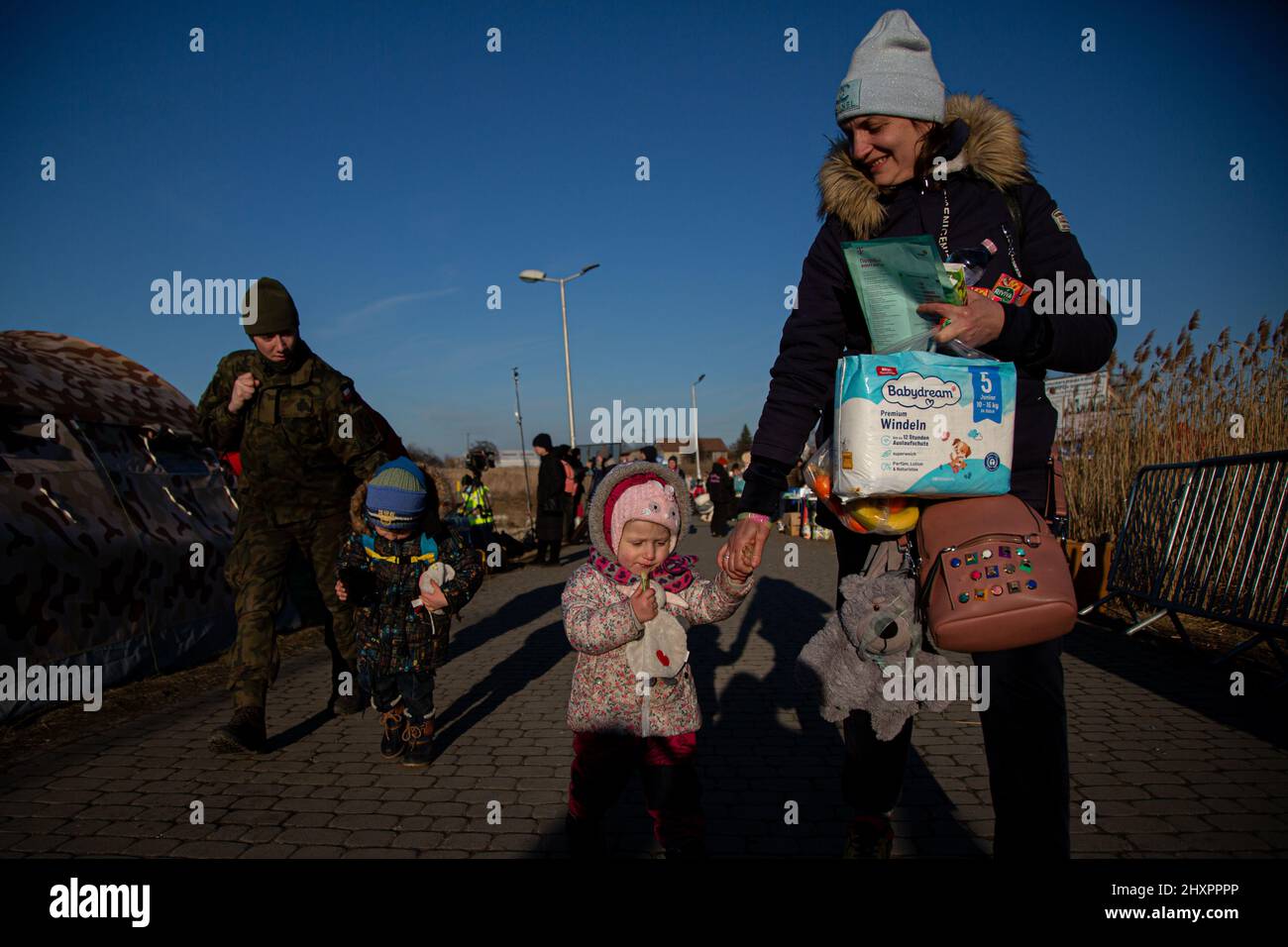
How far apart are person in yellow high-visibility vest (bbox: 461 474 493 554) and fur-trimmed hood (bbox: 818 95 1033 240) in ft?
36.5

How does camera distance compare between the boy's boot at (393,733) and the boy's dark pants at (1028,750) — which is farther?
the boy's boot at (393,733)

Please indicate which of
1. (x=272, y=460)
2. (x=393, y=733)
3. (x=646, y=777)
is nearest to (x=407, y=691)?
(x=393, y=733)

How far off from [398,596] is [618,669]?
1820 millimetres

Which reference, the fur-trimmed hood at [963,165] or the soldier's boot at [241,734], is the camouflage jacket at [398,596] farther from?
the fur-trimmed hood at [963,165]

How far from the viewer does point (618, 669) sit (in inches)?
111

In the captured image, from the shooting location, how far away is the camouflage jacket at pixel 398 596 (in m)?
4.07

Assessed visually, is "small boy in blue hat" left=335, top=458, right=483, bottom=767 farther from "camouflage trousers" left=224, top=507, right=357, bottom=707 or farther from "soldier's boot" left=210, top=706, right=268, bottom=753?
"soldier's boot" left=210, top=706, right=268, bottom=753

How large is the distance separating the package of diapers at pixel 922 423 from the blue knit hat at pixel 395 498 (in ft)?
9.35

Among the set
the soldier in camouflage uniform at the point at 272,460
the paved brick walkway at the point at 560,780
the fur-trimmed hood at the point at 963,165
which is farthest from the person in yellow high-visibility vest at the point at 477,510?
the fur-trimmed hood at the point at 963,165

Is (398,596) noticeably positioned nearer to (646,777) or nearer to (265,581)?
(265,581)

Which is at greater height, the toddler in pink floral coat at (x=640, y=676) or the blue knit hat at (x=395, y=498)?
the blue knit hat at (x=395, y=498)

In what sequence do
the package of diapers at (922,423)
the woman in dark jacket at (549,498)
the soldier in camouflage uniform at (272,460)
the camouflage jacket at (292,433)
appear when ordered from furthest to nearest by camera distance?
the woman in dark jacket at (549,498) → the camouflage jacket at (292,433) → the soldier in camouflage uniform at (272,460) → the package of diapers at (922,423)

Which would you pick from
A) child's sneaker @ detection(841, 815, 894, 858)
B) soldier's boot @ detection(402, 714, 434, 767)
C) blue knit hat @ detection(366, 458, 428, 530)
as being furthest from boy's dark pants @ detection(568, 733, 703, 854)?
blue knit hat @ detection(366, 458, 428, 530)

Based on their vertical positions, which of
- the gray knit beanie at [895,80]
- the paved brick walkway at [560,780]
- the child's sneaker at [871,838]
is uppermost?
the gray knit beanie at [895,80]
